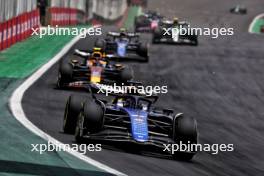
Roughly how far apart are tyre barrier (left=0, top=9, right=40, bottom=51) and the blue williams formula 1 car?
14.7 m

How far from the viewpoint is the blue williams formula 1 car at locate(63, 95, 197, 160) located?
42.6 ft

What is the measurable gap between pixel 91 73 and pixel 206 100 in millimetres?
3048

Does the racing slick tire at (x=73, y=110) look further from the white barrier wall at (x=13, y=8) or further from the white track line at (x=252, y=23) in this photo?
the white track line at (x=252, y=23)

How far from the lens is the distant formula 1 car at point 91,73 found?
69.9 feet

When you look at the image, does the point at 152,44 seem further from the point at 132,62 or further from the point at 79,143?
the point at 79,143

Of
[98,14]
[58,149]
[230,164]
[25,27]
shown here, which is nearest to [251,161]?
[230,164]

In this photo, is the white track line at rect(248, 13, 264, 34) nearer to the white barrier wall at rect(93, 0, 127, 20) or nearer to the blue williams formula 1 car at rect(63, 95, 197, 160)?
the white barrier wall at rect(93, 0, 127, 20)

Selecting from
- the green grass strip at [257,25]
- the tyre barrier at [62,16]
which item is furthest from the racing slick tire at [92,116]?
the green grass strip at [257,25]

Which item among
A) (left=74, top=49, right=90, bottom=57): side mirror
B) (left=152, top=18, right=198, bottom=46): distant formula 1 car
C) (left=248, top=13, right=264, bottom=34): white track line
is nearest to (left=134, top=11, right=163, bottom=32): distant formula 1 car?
(left=248, top=13, right=264, bottom=34): white track line

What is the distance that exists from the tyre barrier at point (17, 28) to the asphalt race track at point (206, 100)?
7.31 feet

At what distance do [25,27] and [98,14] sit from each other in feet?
97.5

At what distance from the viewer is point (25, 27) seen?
34562mm

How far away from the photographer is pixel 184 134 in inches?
517

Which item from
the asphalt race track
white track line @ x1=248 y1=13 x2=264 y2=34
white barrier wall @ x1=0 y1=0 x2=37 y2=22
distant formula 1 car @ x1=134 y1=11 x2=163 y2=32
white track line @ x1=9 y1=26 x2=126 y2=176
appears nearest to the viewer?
white track line @ x1=9 y1=26 x2=126 y2=176
